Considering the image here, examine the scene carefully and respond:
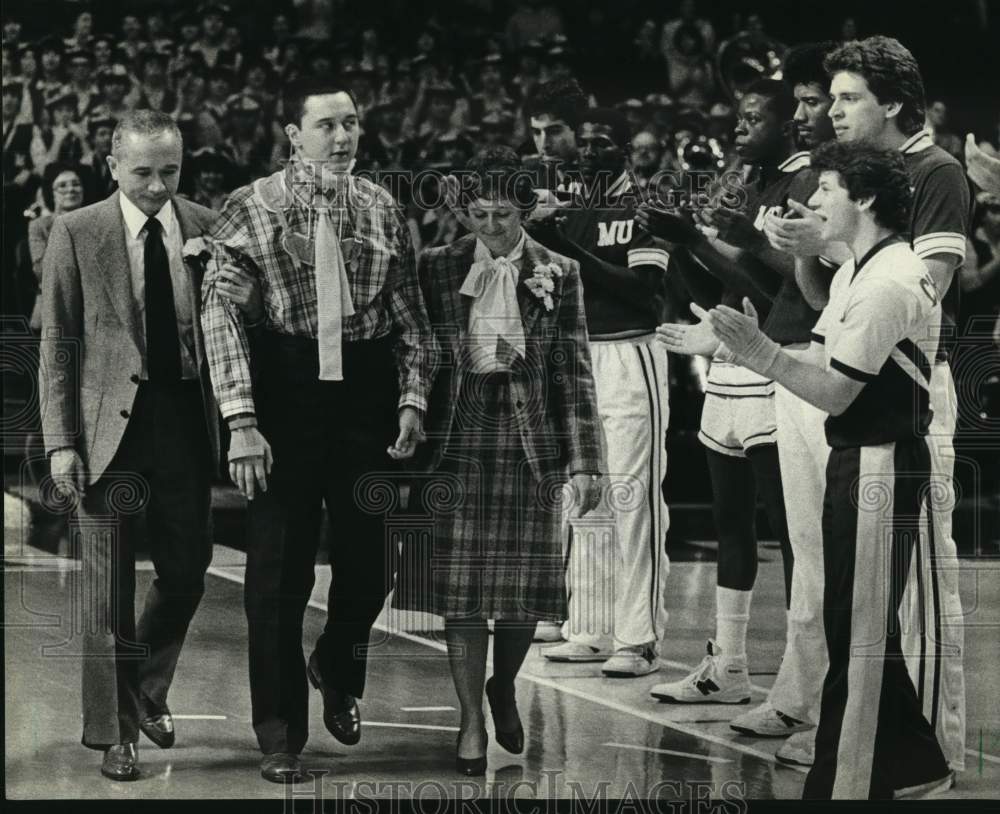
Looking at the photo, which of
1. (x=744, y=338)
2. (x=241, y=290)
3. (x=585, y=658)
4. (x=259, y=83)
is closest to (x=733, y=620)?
(x=585, y=658)

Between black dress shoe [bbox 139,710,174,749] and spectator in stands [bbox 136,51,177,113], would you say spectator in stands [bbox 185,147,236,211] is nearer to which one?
spectator in stands [bbox 136,51,177,113]

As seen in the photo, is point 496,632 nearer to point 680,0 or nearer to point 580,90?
point 580,90

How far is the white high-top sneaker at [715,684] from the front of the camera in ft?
16.3

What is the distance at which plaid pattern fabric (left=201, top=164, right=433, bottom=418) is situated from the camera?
4.54 m

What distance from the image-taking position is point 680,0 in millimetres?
5047

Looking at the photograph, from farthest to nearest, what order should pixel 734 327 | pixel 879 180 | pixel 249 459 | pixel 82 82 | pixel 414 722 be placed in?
pixel 82 82, pixel 414 722, pixel 249 459, pixel 879 180, pixel 734 327

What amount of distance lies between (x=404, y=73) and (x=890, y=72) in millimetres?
1350

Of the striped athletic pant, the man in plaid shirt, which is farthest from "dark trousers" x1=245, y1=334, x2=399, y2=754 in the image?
the striped athletic pant

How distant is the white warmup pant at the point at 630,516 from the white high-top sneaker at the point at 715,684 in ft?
0.57

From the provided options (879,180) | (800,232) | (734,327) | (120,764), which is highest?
(879,180)

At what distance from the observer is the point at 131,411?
15.3 ft

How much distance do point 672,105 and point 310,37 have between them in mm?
1042

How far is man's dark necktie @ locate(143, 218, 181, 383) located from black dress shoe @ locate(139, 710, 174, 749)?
93cm

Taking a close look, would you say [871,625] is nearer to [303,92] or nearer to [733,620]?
[733,620]
